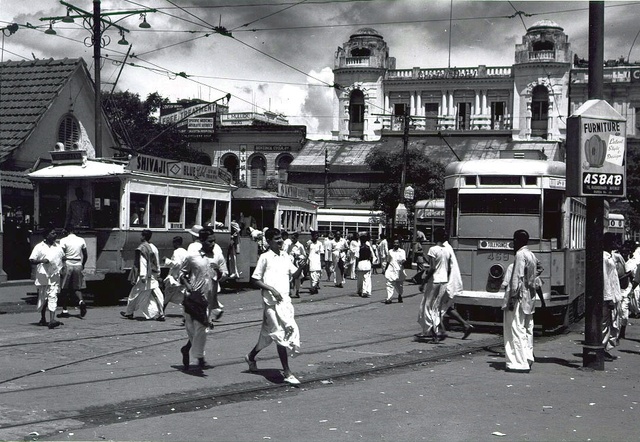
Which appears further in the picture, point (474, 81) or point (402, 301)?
point (474, 81)

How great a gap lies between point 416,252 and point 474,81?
3296 centimetres

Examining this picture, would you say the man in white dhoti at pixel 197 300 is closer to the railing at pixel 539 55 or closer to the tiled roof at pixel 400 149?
the tiled roof at pixel 400 149

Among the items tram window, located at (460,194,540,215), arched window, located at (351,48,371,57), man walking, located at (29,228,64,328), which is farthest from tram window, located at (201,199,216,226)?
arched window, located at (351,48,371,57)

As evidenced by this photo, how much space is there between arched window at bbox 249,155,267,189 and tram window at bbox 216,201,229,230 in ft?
151

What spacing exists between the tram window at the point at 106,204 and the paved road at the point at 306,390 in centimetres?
378

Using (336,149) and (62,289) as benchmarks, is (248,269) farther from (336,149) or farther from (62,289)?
(336,149)

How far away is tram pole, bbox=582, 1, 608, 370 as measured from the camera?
1141 cm

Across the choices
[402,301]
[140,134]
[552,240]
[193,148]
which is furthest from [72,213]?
[193,148]

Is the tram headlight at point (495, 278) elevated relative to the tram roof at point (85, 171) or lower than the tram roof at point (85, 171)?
lower

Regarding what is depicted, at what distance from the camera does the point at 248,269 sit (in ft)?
80.1

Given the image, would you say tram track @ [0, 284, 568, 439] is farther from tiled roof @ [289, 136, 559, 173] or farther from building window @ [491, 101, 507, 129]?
building window @ [491, 101, 507, 129]

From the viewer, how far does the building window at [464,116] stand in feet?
220

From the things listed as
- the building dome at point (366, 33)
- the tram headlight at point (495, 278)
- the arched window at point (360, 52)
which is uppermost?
the building dome at point (366, 33)

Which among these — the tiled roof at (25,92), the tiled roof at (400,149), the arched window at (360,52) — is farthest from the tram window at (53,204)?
the arched window at (360,52)
